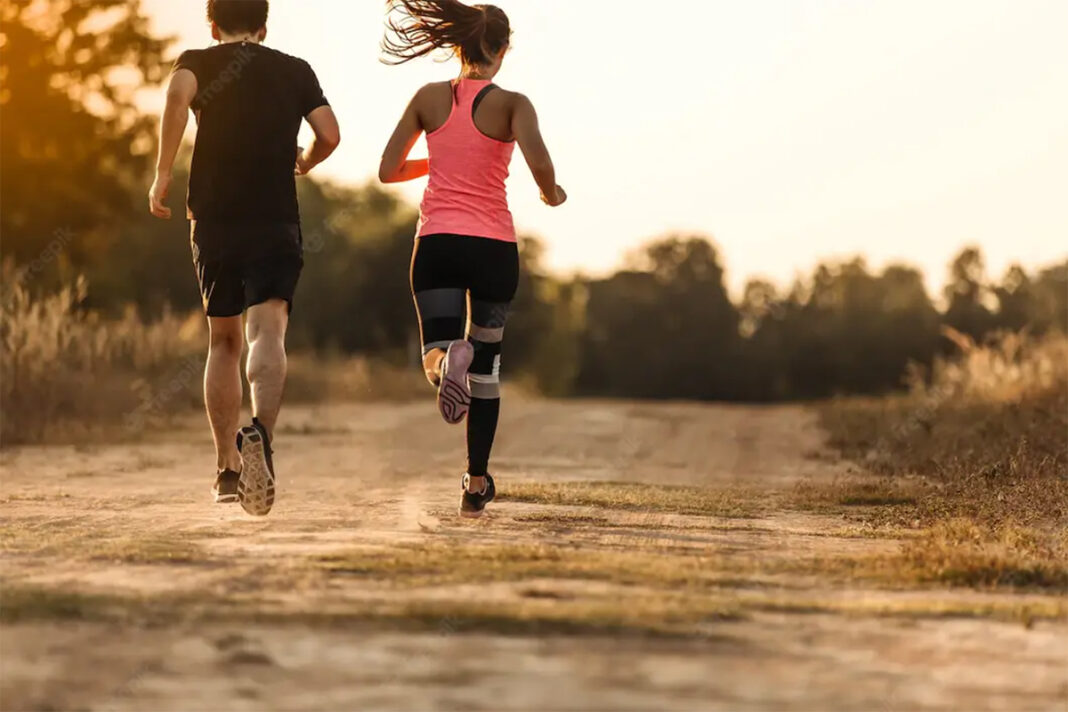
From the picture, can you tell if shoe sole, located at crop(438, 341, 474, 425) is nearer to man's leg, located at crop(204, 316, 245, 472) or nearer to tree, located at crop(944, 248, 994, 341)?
man's leg, located at crop(204, 316, 245, 472)

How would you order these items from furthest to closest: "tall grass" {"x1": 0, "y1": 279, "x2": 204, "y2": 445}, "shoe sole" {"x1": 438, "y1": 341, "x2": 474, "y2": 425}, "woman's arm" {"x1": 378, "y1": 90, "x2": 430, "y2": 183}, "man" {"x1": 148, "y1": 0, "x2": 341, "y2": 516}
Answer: "tall grass" {"x1": 0, "y1": 279, "x2": 204, "y2": 445} → "woman's arm" {"x1": 378, "y1": 90, "x2": 430, "y2": 183} → "man" {"x1": 148, "y1": 0, "x2": 341, "y2": 516} → "shoe sole" {"x1": 438, "y1": 341, "x2": 474, "y2": 425}

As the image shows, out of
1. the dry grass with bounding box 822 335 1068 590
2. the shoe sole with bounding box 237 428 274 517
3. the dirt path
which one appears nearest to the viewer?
the dirt path

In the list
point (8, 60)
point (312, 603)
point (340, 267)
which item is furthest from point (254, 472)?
point (340, 267)

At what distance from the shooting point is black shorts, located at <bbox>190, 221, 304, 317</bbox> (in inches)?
275

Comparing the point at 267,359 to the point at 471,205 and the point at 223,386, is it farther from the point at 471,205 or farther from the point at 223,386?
the point at 471,205

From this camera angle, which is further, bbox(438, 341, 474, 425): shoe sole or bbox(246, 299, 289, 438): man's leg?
bbox(246, 299, 289, 438): man's leg

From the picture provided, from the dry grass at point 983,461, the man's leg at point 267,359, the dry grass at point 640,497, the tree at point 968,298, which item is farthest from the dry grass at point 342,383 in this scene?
the tree at point 968,298

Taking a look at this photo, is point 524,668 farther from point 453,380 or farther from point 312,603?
point 453,380

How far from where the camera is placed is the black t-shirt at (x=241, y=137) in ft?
23.0

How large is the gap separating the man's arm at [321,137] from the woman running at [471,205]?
0.29 m

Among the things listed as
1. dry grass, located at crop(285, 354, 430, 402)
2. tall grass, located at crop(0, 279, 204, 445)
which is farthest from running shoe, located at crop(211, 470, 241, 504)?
dry grass, located at crop(285, 354, 430, 402)

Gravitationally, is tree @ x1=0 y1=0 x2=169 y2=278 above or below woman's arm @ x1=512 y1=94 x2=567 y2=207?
above

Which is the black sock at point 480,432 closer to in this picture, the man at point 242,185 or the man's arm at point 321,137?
the man at point 242,185

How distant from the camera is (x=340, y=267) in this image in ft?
200
